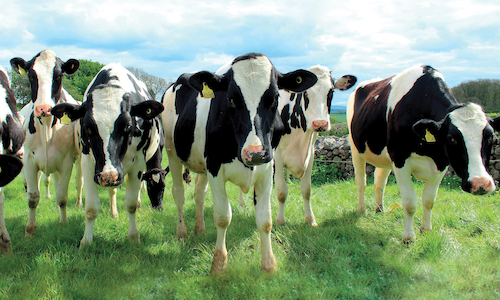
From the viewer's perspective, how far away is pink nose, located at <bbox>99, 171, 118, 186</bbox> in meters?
3.94

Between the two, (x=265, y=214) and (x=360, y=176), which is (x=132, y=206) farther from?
(x=360, y=176)

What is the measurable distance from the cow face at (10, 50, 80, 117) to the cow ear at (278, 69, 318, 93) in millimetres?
3081

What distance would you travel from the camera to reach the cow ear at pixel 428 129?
418 cm

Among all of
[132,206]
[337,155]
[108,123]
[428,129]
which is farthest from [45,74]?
[337,155]

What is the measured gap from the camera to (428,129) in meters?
4.26

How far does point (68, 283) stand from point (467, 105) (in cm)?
482

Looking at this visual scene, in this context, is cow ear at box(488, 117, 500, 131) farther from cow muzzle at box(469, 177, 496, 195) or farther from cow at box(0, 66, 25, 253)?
cow at box(0, 66, 25, 253)

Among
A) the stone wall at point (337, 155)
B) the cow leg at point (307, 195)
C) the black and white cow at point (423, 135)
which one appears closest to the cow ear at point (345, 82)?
the black and white cow at point (423, 135)

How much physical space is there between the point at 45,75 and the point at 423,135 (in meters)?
5.08

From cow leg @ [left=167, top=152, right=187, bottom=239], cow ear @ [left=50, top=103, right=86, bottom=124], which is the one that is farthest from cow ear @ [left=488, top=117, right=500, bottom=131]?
cow ear @ [left=50, top=103, right=86, bottom=124]

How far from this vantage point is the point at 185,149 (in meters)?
4.78

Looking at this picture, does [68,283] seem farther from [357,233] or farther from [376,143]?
[376,143]

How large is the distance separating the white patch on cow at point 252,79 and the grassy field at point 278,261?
64.9 inches

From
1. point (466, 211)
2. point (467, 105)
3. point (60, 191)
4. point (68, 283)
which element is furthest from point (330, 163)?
point (68, 283)
